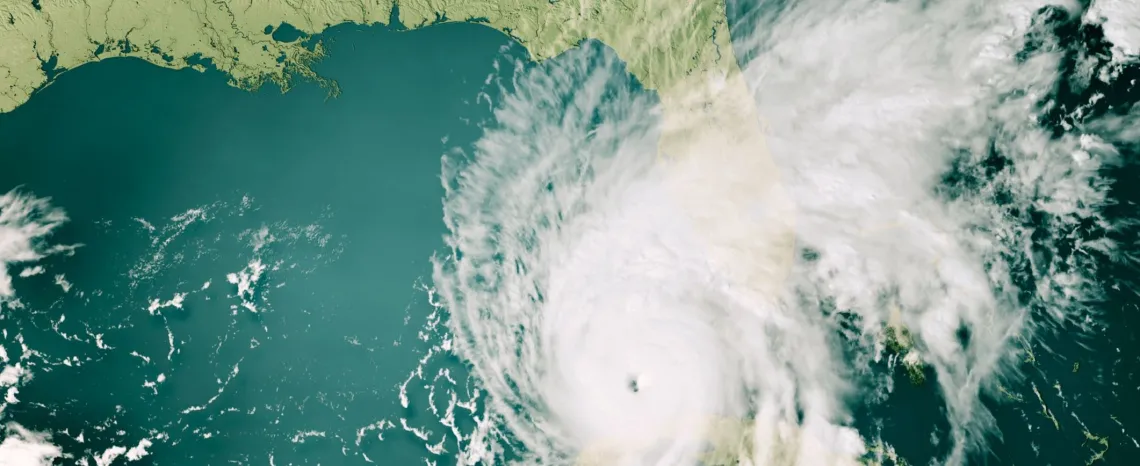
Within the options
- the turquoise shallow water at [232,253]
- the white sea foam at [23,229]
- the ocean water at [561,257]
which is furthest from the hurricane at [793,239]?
the white sea foam at [23,229]

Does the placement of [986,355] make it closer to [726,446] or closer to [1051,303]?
[1051,303]

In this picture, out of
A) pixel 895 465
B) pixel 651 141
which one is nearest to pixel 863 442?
pixel 895 465

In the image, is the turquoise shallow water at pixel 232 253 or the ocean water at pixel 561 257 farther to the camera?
the turquoise shallow water at pixel 232 253

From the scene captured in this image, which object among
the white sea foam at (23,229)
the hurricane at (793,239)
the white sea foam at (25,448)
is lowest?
the hurricane at (793,239)

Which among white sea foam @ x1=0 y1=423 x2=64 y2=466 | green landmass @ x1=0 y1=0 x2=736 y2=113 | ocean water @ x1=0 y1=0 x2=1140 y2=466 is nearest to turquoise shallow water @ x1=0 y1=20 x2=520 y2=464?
ocean water @ x1=0 y1=0 x2=1140 y2=466

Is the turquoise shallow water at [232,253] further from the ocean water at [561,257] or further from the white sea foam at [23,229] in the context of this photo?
the white sea foam at [23,229]

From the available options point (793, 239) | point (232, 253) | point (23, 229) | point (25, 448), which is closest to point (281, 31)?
point (232, 253)

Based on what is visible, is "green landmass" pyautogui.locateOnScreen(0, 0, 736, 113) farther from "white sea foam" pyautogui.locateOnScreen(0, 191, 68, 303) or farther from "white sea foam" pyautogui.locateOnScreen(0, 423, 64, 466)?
"white sea foam" pyautogui.locateOnScreen(0, 423, 64, 466)
